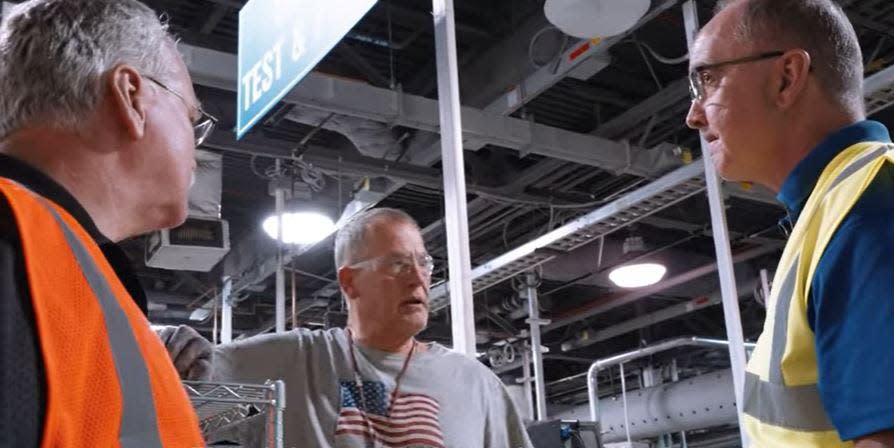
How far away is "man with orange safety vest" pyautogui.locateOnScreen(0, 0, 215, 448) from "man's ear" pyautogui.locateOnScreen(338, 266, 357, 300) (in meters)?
1.25

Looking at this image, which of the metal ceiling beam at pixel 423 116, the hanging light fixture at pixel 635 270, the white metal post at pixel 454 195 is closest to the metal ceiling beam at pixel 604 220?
the metal ceiling beam at pixel 423 116

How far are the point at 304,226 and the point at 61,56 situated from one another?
5.21 meters

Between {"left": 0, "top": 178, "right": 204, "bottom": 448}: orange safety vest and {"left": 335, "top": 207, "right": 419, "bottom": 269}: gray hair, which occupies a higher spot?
{"left": 335, "top": 207, "right": 419, "bottom": 269}: gray hair

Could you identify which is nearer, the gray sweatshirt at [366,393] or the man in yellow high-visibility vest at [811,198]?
the man in yellow high-visibility vest at [811,198]

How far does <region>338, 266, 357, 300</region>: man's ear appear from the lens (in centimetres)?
253

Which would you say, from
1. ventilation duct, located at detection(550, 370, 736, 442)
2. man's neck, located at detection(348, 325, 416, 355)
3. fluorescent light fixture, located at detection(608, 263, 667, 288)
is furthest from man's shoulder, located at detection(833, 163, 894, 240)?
ventilation duct, located at detection(550, 370, 736, 442)

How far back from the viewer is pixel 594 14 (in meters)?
3.67

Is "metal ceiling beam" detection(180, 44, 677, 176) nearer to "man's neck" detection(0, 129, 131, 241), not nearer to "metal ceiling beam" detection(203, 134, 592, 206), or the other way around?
"metal ceiling beam" detection(203, 134, 592, 206)

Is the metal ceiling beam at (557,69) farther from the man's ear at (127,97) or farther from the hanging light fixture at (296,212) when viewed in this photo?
the man's ear at (127,97)

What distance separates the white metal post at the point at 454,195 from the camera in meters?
2.72

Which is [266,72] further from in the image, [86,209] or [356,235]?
[86,209]

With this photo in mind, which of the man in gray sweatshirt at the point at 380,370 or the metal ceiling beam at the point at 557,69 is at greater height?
the metal ceiling beam at the point at 557,69

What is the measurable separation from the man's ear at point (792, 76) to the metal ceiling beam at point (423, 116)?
3357 millimetres

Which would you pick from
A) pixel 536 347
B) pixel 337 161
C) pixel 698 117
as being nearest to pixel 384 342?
pixel 698 117
